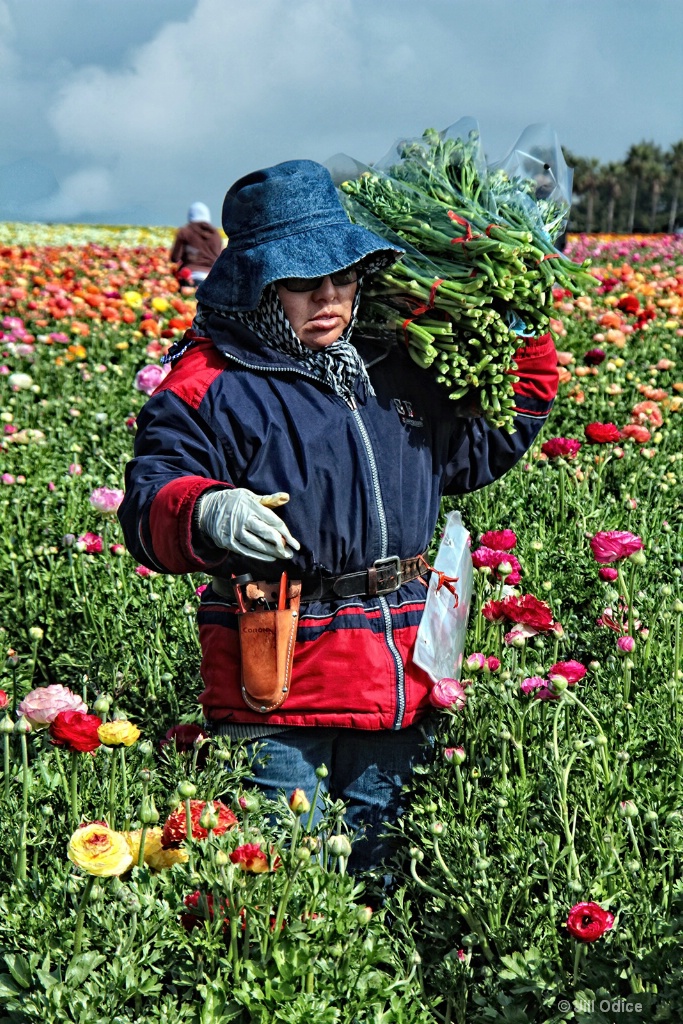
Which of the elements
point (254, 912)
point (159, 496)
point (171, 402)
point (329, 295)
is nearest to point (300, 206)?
point (329, 295)

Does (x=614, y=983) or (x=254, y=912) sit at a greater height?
(x=254, y=912)

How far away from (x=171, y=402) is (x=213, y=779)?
2.77 feet

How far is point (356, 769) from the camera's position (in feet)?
8.86

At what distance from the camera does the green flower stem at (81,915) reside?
6.49 feet

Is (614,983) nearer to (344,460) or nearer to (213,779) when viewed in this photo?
(213,779)

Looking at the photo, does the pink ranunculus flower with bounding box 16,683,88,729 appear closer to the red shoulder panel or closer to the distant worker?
the red shoulder panel

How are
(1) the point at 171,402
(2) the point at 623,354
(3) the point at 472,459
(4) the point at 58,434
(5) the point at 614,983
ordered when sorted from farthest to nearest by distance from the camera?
(2) the point at 623,354, (4) the point at 58,434, (3) the point at 472,459, (1) the point at 171,402, (5) the point at 614,983

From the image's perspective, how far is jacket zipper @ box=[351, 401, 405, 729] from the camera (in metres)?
2.61

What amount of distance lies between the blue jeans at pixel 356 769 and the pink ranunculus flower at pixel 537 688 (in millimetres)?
280

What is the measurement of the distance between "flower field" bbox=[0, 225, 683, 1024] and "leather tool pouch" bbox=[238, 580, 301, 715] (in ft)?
0.61

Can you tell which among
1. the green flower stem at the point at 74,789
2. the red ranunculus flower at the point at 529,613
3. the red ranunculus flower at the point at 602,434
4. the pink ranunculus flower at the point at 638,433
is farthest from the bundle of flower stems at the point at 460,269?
the pink ranunculus flower at the point at 638,433

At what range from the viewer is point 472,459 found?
9.71ft

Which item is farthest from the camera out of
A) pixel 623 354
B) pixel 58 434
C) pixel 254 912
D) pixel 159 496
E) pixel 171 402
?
pixel 623 354

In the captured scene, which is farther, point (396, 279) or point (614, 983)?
point (396, 279)
